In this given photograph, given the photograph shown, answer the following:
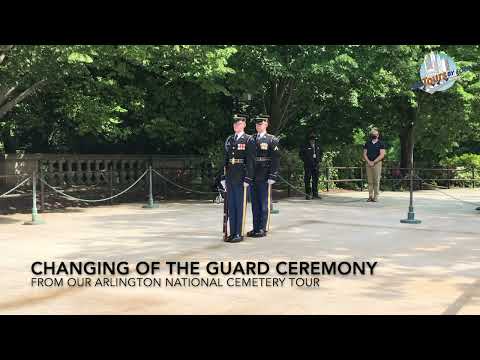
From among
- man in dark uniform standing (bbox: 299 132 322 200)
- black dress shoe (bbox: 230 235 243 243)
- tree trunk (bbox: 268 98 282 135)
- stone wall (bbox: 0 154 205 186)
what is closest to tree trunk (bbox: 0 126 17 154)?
stone wall (bbox: 0 154 205 186)

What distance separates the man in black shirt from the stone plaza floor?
6.89ft

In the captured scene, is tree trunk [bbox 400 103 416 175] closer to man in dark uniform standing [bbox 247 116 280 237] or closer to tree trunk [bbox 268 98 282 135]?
tree trunk [bbox 268 98 282 135]

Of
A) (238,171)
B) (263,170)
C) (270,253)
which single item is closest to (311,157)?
(263,170)

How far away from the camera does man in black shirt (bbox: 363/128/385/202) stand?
17.0 m

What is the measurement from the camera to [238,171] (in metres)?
9.19

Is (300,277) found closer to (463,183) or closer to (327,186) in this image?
(327,186)

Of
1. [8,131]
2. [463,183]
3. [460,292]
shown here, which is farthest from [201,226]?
[463,183]

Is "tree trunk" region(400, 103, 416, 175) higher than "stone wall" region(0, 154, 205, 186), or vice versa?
"tree trunk" region(400, 103, 416, 175)

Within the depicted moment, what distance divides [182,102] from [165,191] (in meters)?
2.79

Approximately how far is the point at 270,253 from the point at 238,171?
1530mm

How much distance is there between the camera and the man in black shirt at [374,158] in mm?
17016

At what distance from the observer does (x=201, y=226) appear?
11297 millimetres

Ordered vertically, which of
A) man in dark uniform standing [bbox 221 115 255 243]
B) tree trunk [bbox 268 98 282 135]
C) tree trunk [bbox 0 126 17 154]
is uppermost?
tree trunk [bbox 268 98 282 135]

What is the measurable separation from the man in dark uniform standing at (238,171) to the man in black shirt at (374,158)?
28.2 ft
